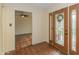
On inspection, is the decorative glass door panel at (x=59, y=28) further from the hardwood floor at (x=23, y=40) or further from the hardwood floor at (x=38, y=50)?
the hardwood floor at (x=23, y=40)

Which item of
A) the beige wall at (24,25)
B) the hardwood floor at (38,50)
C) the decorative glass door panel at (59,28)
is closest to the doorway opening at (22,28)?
the beige wall at (24,25)

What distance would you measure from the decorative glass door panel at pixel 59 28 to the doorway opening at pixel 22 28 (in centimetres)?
52

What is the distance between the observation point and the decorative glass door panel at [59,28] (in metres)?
1.82

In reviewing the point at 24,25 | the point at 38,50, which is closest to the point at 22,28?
the point at 24,25

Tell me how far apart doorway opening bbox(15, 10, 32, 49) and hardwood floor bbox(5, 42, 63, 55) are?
0.13 m

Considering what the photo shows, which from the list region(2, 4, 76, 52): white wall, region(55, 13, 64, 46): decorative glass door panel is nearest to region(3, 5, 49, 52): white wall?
region(2, 4, 76, 52): white wall

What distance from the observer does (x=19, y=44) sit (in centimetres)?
196

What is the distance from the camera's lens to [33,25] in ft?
6.47

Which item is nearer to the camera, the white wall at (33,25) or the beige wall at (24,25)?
the white wall at (33,25)

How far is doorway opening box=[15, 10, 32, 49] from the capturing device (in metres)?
1.89

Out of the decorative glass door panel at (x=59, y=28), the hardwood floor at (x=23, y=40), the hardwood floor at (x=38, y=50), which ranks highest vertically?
the decorative glass door panel at (x=59, y=28)

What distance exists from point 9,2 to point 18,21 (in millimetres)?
440
